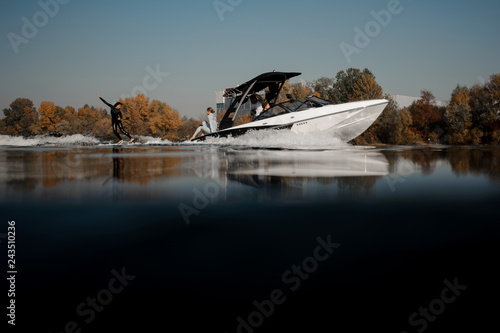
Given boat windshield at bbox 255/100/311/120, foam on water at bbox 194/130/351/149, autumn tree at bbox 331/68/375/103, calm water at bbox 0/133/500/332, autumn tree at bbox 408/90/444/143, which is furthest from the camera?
autumn tree at bbox 331/68/375/103

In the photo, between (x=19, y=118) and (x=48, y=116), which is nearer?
(x=48, y=116)

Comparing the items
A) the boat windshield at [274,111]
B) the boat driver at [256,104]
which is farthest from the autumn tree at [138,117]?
the boat windshield at [274,111]

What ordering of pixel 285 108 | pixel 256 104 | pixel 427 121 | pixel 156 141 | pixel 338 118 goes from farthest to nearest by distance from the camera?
pixel 427 121 < pixel 156 141 < pixel 256 104 < pixel 285 108 < pixel 338 118

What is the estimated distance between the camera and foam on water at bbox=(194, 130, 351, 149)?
1675cm

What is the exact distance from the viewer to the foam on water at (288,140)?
16.8 m

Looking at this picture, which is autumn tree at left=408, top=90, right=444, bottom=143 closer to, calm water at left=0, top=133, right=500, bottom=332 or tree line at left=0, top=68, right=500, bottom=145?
tree line at left=0, top=68, right=500, bottom=145

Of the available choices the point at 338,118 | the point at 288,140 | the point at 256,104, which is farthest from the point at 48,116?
the point at 338,118

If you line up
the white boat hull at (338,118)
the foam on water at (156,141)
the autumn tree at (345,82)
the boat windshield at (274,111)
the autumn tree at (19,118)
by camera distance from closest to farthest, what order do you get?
1. the white boat hull at (338,118)
2. the boat windshield at (274,111)
3. the foam on water at (156,141)
4. the autumn tree at (345,82)
5. the autumn tree at (19,118)

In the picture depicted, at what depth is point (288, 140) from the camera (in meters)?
17.2

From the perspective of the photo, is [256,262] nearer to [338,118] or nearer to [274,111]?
[338,118]

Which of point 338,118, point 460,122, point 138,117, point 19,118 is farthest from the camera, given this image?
point 19,118

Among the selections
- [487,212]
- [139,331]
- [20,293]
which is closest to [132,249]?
[20,293]

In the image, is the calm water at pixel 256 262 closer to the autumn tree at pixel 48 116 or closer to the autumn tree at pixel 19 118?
the autumn tree at pixel 48 116

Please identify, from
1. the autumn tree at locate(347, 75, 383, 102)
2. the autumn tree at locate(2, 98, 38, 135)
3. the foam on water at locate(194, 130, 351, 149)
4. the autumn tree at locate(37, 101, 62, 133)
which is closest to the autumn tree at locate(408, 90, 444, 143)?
the autumn tree at locate(347, 75, 383, 102)
